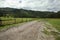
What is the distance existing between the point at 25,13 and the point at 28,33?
0.50 metres

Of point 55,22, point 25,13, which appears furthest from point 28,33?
point 55,22

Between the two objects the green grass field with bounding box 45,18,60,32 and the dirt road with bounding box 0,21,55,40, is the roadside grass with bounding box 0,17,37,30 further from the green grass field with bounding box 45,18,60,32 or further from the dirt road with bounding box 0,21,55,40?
the green grass field with bounding box 45,18,60,32

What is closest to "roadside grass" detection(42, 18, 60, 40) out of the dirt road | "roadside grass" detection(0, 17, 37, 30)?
the dirt road

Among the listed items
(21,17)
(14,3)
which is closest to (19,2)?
(14,3)

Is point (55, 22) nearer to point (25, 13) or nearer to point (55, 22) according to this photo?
point (55, 22)

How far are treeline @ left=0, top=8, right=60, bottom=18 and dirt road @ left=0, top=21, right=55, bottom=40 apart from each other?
187mm

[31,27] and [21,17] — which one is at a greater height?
[21,17]

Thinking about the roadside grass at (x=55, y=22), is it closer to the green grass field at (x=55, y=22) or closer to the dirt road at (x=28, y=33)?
the green grass field at (x=55, y=22)

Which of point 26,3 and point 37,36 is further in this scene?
point 26,3

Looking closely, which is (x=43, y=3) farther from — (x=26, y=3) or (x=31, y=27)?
(x=31, y=27)

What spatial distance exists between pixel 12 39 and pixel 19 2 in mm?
889

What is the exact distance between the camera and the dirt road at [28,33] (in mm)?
2891

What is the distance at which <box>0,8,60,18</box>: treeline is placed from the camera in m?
3.12

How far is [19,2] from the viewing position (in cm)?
317
